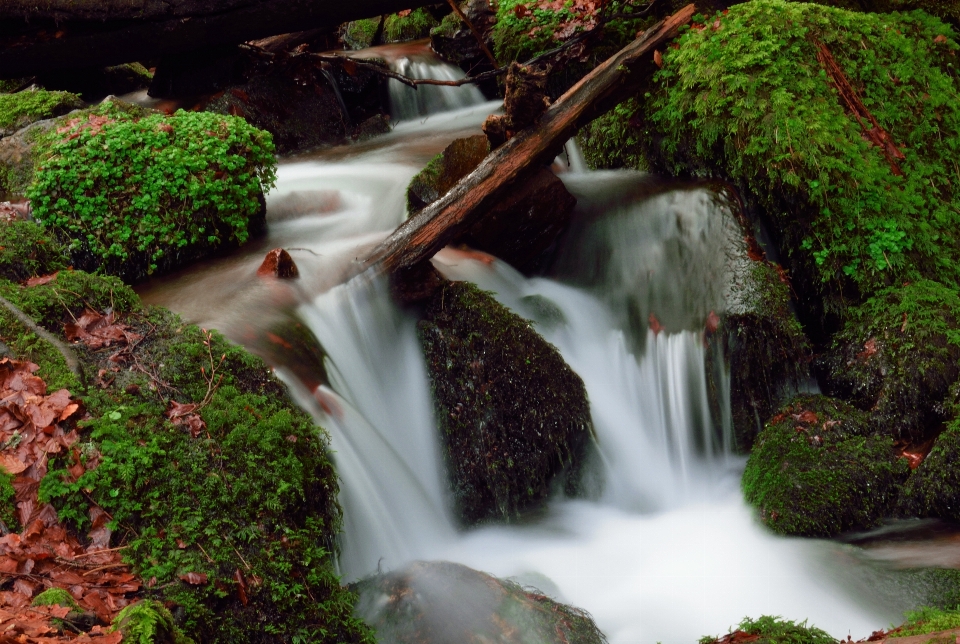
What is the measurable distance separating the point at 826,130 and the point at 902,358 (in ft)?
6.39

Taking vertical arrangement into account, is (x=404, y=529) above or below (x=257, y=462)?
below

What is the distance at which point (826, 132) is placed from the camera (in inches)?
237

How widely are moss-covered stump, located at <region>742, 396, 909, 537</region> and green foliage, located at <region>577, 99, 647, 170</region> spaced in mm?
3049

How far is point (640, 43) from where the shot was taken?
264 inches

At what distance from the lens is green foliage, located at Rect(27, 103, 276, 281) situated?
5.73 metres

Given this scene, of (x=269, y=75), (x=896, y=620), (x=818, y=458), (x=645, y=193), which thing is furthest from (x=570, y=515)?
(x=269, y=75)

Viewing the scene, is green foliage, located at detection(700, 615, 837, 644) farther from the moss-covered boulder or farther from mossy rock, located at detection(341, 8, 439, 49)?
mossy rock, located at detection(341, 8, 439, 49)

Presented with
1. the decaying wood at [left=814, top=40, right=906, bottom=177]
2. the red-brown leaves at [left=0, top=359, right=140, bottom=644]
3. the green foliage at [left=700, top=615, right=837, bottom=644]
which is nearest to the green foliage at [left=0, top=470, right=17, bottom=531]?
the red-brown leaves at [left=0, top=359, right=140, bottom=644]

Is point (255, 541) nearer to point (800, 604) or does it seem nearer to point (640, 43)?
point (800, 604)

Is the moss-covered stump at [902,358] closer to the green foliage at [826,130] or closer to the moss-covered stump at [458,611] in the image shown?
the green foliage at [826,130]

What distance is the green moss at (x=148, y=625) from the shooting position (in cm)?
261

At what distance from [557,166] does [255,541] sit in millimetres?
5420

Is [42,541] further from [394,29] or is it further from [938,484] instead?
[394,29]

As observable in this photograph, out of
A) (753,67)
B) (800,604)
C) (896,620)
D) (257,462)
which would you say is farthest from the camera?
(753,67)
